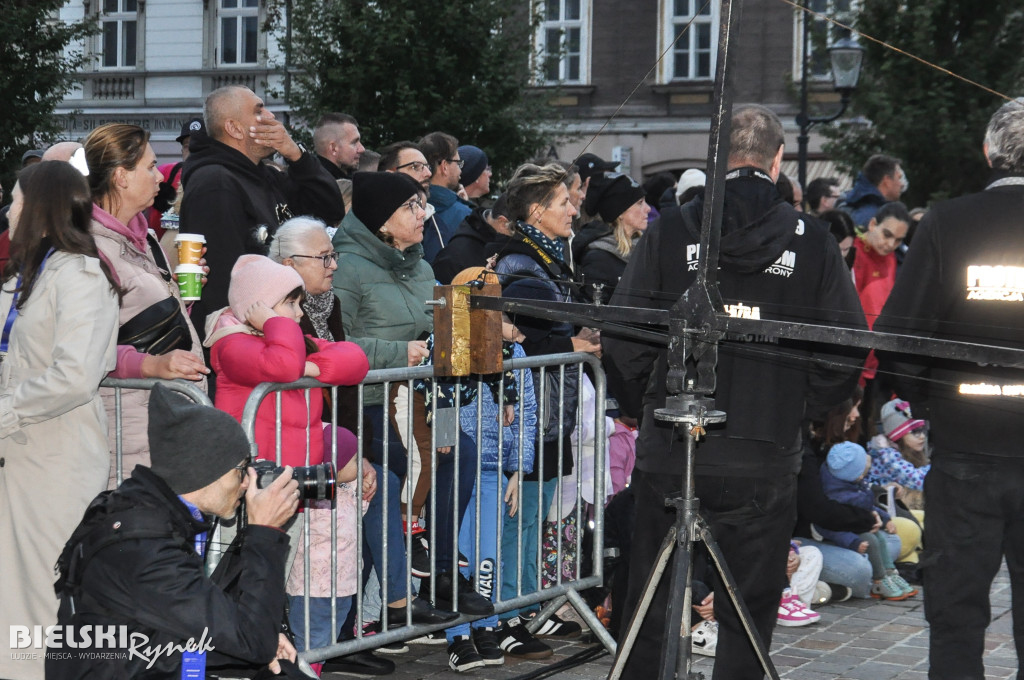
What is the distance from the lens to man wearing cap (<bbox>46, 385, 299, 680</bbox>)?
3.16m

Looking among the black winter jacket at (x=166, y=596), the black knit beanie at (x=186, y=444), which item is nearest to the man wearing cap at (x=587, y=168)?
the black knit beanie at (x=186, y=444)

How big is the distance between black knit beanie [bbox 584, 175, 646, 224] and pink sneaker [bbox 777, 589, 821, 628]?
215 cm

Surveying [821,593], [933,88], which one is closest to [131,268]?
[821,593]

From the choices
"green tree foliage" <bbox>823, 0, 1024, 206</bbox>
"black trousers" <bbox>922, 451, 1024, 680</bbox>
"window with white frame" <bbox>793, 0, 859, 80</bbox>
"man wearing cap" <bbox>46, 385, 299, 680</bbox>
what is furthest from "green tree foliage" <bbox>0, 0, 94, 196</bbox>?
"black trousers" <bbox>922, 451, 1024, 680</bbox>

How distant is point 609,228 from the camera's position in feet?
22.7

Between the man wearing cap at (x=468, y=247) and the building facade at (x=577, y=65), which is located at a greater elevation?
the building facade at (x=577, y=65)

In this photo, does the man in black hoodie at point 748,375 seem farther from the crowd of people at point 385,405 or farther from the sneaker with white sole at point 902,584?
the sneaker with white sole at point 902,584

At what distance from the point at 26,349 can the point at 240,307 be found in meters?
0.78

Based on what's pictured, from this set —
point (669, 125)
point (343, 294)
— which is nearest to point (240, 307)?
point (343, 294)

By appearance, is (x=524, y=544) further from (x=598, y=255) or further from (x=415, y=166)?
(x=415, y=166)

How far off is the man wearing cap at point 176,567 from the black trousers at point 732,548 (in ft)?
4.56

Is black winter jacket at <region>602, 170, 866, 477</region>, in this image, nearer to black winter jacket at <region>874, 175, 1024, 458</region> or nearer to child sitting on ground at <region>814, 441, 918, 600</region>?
black winter jacket at <region>874, 175, 1024, 458</region>

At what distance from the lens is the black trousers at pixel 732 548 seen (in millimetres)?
4250

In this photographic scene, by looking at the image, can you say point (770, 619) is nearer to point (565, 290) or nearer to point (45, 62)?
point (565, 290)
